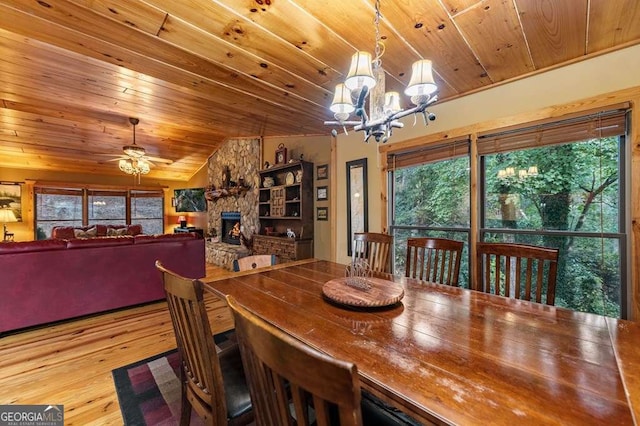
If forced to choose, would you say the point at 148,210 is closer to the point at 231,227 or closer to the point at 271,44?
the point at 231,227

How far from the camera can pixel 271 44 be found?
1.89 meters

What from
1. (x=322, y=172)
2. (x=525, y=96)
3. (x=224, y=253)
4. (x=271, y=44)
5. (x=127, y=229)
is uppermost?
(x=271, y=44)

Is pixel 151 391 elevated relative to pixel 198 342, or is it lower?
lower

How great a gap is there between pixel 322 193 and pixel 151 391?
3175 millimetres

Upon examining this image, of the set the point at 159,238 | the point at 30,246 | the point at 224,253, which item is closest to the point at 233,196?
the point at 224,253

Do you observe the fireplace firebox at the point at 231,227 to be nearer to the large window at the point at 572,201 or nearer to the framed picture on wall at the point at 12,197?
the framed picture on wall at the point at 12,197

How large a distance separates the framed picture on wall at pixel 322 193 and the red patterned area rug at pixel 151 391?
2806mm

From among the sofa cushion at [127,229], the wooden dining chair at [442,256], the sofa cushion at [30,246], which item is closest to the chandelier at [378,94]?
the wooden dining chair at [442,256]

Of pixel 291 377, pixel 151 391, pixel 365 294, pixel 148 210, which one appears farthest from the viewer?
pixel 148 210

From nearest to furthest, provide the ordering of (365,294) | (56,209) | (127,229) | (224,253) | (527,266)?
(365,294), (527,266), (224,253), (56,209), (127,229)

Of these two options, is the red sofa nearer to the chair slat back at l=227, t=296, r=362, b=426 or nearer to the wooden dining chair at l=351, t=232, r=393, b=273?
the wooden dining chair at l=351, t=232, r=393, b=273

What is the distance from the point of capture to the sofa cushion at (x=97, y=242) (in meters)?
2.99

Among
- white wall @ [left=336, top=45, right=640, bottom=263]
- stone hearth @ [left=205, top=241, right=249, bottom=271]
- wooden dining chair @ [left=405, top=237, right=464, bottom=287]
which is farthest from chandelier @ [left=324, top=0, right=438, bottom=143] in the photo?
stone hearth @ [left=205, top=241, right=249, bottom=271]

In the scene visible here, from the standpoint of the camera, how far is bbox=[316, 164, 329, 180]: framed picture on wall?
4.26 meters
